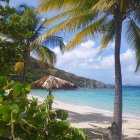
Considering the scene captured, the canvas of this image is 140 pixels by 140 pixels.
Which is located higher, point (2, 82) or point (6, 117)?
point (2, 82)

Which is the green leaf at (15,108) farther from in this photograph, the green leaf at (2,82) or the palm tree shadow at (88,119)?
the palm tree shadow at (88,119)

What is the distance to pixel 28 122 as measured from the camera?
3.12 ft

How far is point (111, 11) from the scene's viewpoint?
995cm

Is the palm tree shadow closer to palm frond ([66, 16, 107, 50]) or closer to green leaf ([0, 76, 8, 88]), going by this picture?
palm frond ([66, 16, 107, 50])

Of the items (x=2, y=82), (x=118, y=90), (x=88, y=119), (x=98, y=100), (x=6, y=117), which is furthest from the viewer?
(x=98, y=100)

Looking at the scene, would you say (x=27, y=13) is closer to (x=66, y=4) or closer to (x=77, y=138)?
(x=66, y=4)

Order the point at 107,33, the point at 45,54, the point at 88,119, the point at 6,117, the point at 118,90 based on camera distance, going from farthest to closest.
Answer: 1. the point at 88,119
2. the point at 45,54
3. the point at 107,33
4. the point at 118,90
5. the point at 6,117

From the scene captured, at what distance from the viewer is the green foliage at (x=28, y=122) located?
0.90m

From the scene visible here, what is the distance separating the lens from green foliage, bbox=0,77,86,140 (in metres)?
0.90

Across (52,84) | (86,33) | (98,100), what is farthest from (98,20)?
(98,100)

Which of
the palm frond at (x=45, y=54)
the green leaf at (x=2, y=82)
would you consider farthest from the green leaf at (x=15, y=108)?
the palm frond at (x=45, y=54)

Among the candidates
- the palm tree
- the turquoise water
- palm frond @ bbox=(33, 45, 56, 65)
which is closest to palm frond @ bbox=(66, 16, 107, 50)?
the palm tree

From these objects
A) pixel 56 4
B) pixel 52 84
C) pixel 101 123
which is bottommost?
pixel 101 123

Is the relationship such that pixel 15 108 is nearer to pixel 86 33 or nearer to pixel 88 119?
pixel 86 33
